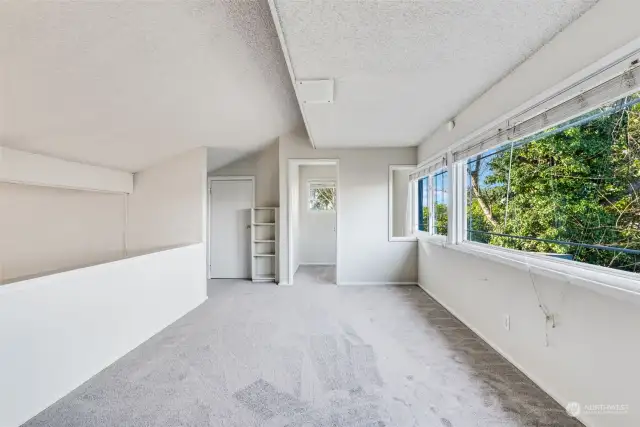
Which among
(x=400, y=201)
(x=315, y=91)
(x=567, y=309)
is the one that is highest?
(x=315, y=91)

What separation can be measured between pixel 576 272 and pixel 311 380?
1.74 m

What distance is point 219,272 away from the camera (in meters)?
5.57

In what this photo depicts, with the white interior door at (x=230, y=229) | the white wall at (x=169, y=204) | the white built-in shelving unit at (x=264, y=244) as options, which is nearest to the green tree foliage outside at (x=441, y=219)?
the white built-in shelving unit at (x=264, y=244)

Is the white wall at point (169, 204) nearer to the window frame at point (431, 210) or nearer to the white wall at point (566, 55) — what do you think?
the window frame at point (431, 210)

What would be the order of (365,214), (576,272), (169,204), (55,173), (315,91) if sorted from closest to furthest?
(576,272) < (315,91) < (55,173) < (169,204) < (365,214)

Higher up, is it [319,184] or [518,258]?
[319,184]

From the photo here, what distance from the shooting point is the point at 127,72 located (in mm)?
2264

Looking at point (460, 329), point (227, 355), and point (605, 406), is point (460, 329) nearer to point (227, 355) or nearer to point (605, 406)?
point (605, 406)

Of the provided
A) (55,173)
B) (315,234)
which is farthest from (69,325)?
(315,234)

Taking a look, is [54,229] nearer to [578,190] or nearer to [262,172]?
[262,172]

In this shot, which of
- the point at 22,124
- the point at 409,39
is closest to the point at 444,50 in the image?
the point at 409,39

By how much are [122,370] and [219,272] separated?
326cm

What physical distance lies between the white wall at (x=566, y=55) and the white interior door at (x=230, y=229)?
153 inches

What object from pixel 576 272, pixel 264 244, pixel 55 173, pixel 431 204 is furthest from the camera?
pixel 264 244
